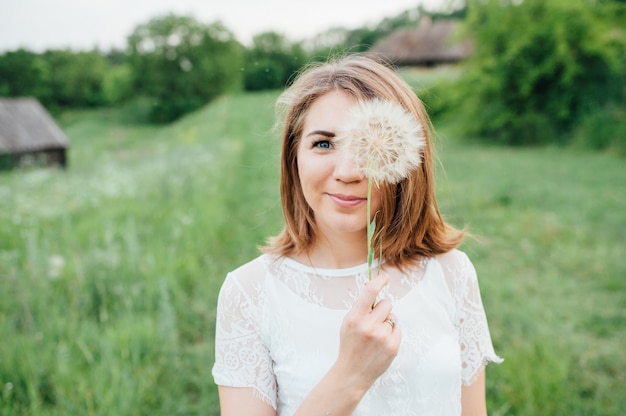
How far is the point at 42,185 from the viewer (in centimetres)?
734

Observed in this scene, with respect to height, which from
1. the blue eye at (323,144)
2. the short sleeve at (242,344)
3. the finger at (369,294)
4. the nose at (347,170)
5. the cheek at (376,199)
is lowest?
the short sleeve at (242,344)

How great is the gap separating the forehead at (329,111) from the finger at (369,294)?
1.49ft

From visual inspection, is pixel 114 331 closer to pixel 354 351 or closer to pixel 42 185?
pixel 354 351

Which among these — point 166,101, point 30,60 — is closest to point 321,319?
point 30,60

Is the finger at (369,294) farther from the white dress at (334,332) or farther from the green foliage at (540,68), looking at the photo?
the green foliage at (540,68)

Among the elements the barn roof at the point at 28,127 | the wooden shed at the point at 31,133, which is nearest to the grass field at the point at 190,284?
the wooden shed at the point at 31,133

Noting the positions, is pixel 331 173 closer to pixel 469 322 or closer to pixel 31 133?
pixel 469 322

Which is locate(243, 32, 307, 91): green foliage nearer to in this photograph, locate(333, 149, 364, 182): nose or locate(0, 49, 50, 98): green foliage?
locate(333, 149, 364, 182): nose

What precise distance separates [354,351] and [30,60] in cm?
745

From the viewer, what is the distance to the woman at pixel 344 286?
1281 millimetres

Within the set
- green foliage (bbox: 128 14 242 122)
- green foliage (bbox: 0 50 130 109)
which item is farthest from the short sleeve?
green foliage (bbox: 128 14 242 122)

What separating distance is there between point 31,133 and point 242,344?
65.4ft

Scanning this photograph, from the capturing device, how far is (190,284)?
13.1ft

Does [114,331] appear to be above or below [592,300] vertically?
above
